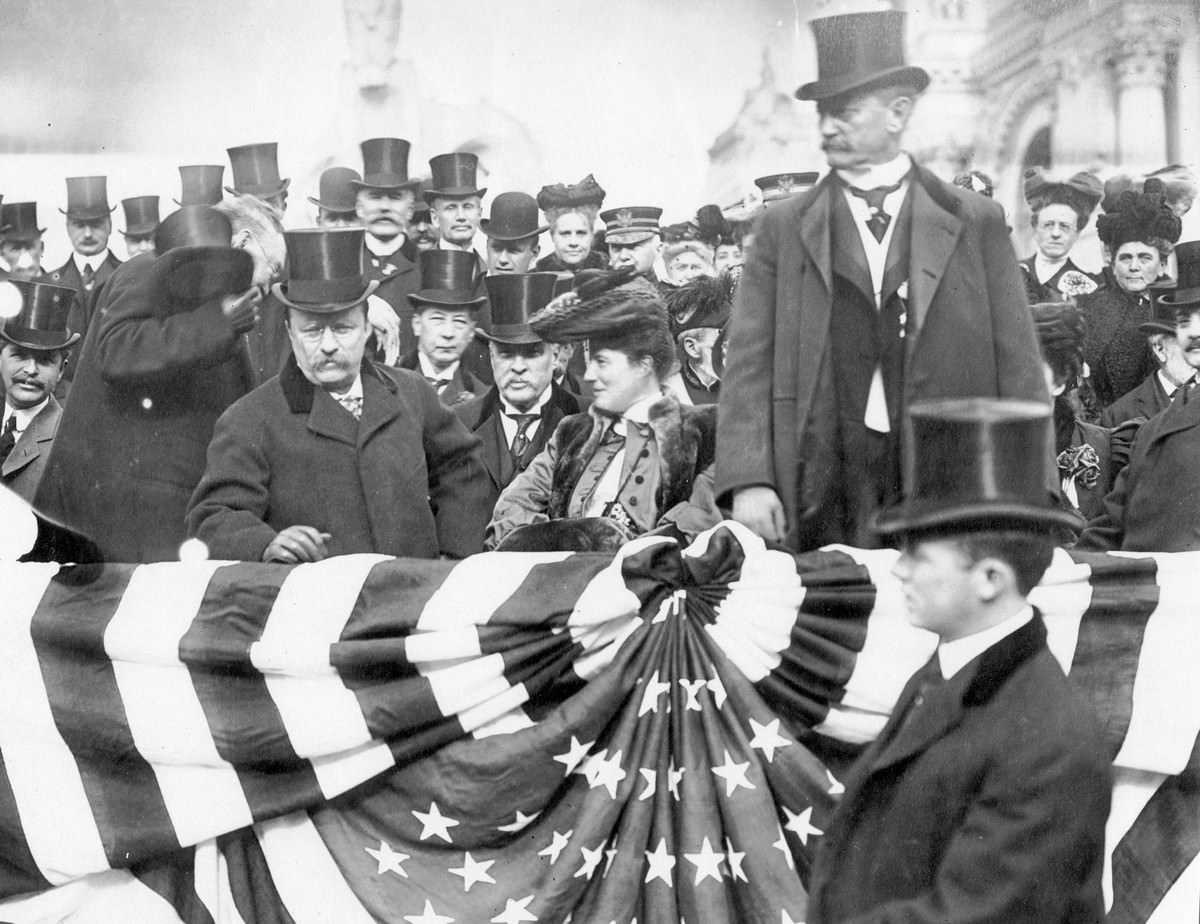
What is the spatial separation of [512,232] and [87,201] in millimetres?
1217

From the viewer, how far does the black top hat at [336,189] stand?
13.5ft

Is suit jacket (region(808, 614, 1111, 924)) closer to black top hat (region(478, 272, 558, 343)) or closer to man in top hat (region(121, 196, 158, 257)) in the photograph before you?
black top hat (region(478, 272, 558, 343))

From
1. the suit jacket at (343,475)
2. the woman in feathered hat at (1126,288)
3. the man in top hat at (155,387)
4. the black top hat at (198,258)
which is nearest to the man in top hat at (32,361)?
the man in top hat at (155,387)

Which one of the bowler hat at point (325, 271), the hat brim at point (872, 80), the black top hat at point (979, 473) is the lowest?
the black top hat at point (979, 473)

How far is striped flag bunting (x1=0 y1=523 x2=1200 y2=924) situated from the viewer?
135 inches

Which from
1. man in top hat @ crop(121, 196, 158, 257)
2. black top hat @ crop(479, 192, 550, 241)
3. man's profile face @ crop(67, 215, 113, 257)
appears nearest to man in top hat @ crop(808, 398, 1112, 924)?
black top hat @ crop(479, 192, 550, 241)

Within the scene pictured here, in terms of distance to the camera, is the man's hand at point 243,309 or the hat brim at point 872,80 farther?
the man's hand at point 243,309

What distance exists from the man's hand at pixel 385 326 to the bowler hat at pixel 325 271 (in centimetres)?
5

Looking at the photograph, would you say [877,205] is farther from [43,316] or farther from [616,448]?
[43,316]

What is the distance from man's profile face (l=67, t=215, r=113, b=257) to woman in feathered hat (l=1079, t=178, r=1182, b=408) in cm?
269

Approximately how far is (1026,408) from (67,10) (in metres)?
2.84

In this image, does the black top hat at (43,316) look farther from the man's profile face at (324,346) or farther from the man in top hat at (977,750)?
the man in top hat at (977,750)

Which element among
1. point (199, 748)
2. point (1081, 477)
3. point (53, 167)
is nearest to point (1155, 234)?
point (1081, 477)

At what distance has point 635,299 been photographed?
4.03m
